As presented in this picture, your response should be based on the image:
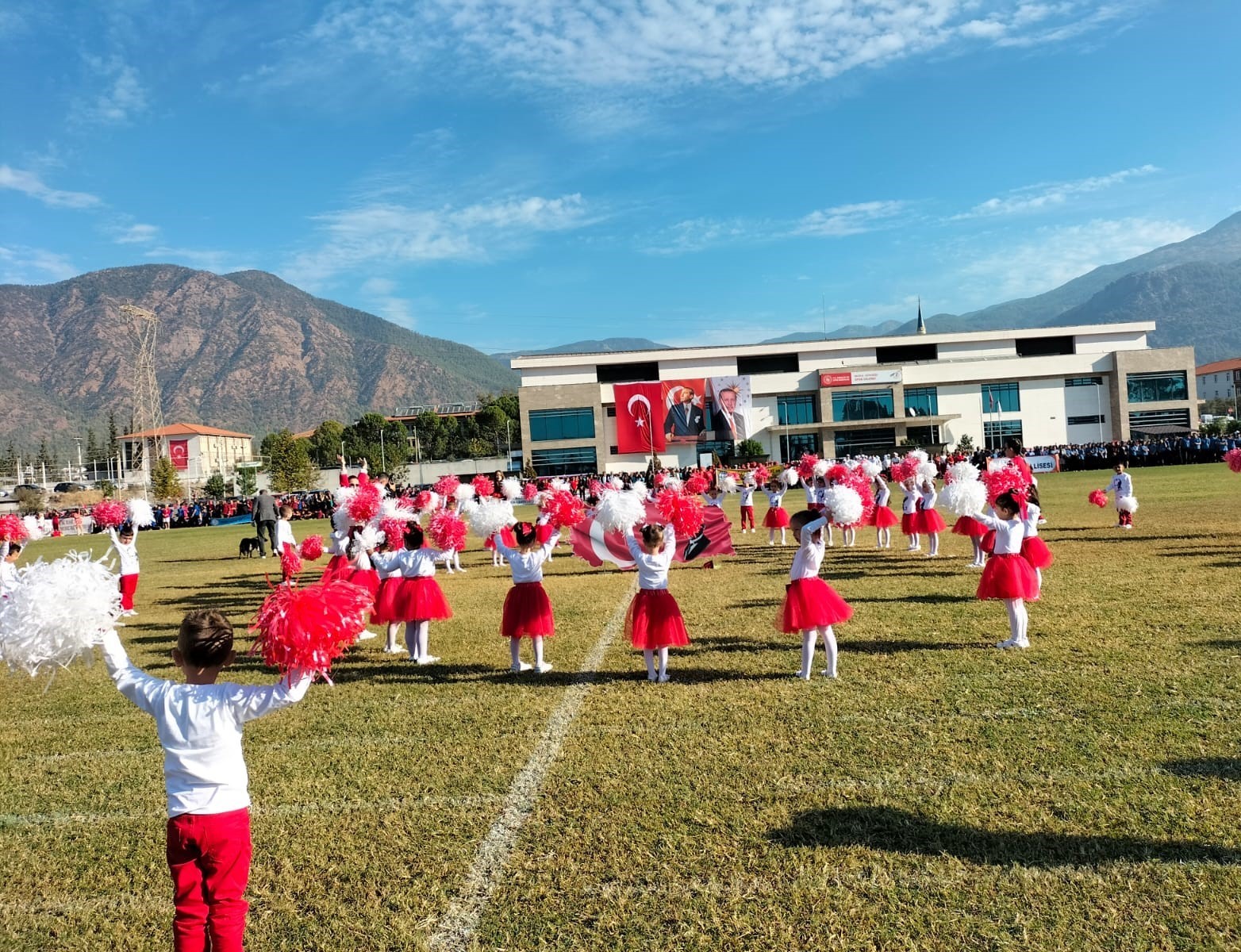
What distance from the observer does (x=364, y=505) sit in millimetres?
11562

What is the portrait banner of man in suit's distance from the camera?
236 ft

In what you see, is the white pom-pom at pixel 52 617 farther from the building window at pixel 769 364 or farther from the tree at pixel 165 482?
the tree at pixel 165 482

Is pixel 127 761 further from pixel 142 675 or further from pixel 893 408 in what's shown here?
pixel 893 408

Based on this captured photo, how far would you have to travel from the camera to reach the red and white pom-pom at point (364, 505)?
1156 centimetres

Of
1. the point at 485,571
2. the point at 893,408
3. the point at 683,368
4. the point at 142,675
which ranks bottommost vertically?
the point at 485,571

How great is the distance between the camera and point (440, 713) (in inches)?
295

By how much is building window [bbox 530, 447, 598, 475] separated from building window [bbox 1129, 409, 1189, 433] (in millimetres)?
45322

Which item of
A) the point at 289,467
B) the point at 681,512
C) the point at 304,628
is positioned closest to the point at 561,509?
the point at 681,512

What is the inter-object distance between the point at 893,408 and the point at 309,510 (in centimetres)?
4761

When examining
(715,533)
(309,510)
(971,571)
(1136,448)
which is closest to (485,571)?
(715,533)

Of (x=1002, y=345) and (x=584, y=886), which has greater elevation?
(x=1002, y=345)

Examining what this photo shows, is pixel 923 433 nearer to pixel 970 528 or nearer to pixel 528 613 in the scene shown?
pixel 970 528

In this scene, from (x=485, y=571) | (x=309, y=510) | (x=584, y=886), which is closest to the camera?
(x=584, y=886)

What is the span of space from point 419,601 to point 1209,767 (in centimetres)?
712
